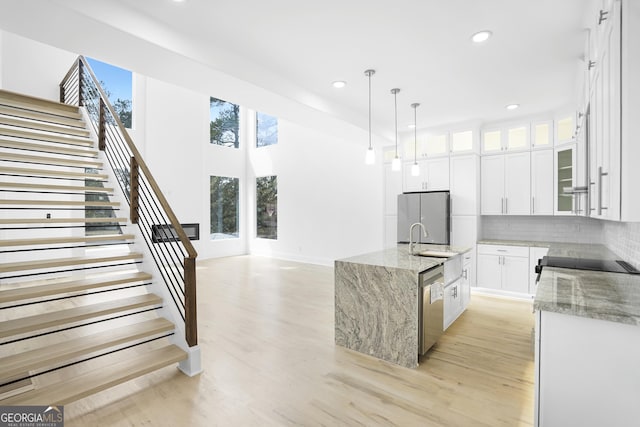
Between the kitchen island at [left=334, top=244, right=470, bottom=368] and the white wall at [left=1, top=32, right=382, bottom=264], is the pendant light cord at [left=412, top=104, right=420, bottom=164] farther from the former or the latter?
the kitchen island at [left=334, top=244, right=470, bottom=368]

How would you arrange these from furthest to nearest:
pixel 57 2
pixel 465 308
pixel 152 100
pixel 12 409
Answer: pixel 152 100 → pixel 465 308 → pixel 57 2 → pixel 12 409

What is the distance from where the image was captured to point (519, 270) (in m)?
4.87

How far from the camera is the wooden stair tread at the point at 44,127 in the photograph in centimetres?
395

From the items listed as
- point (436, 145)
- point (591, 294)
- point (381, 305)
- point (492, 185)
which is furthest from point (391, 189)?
point (591, 294)

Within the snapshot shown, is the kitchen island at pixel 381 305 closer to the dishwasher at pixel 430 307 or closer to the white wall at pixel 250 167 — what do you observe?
the dishwasher at pixel 430 307

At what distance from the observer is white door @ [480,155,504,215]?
523cm

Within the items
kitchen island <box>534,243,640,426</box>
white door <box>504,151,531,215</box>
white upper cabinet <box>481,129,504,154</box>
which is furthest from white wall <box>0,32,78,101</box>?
white door <box>504,151,531,215</box>

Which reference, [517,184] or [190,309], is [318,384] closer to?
[190,309]

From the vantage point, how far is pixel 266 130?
9180mm

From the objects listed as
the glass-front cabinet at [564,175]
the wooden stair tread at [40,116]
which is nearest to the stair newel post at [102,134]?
the wooden stair tread at [40,116]

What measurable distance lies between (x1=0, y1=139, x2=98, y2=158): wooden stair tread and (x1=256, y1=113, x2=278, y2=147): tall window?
523 cm

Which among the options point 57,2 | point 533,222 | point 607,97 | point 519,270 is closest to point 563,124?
point 533,222

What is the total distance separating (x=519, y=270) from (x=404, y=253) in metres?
2.51

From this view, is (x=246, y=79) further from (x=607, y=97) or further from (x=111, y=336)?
(x=607, y=97)
